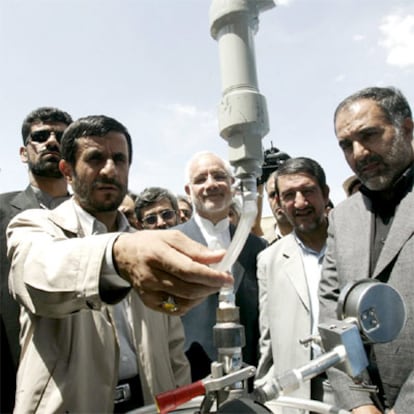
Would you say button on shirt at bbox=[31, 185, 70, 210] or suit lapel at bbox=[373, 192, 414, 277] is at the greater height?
button on shirt at bbox=[31, 185, 70, 210]

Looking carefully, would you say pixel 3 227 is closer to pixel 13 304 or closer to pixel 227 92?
pixel 13 304

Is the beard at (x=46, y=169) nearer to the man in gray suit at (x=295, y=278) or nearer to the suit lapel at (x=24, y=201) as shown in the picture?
the suit lapel at (x=24, y=201)

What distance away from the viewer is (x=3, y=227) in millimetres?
1714

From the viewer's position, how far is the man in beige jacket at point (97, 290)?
1.83 feet

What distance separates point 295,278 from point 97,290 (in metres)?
1.36

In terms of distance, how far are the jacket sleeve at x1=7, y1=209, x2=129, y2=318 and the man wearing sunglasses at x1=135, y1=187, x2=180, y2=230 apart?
5.96ft

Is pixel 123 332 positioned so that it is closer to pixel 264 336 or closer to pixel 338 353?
pixel 338 353

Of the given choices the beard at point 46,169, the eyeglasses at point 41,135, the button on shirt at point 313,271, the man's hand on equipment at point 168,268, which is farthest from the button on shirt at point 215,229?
the man's hand on equipment at point 168,268

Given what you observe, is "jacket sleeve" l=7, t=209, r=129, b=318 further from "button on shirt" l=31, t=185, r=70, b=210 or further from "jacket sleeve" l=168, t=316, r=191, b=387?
"button on shirt" l=31, t=185, r=70, b=210

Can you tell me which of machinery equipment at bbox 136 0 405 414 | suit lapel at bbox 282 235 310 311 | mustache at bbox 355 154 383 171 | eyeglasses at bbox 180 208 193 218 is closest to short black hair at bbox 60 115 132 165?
machinery equipment at bbox 136 0 405 414

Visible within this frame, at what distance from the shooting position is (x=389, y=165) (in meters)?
1.48

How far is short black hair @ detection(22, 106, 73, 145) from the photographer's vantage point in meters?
2.10

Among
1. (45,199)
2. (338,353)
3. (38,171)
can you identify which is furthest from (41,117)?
(338,353)

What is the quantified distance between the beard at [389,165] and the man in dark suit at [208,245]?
0.58 metres
